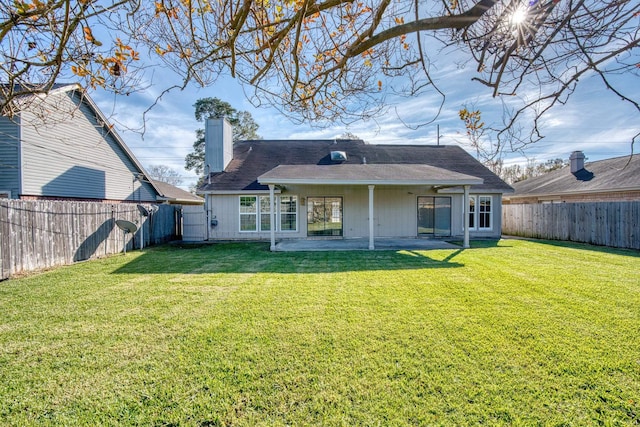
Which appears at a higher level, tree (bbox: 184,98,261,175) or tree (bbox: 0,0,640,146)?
tree (bbox: 184,98,261,175)

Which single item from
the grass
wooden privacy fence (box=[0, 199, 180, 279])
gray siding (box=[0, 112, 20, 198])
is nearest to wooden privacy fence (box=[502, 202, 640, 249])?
the grass

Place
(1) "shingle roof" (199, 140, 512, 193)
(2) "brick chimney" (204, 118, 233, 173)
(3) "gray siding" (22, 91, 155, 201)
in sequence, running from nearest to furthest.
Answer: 1. (3) "gray siding" (22, 91, 155, 201)
2. (1) "shingle roof" (199, 140, 512, 193)
3. (2) "brick chimney" (204, 118, 233, 173)

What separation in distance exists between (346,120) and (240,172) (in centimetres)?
1046

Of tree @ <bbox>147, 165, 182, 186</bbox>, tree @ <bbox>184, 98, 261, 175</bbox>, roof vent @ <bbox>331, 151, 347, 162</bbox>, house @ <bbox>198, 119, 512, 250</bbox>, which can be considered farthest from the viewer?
tree @ <bbox>147, 165, 182, 186</bbox>

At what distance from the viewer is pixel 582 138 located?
374 cm

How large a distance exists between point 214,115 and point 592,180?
26.3m

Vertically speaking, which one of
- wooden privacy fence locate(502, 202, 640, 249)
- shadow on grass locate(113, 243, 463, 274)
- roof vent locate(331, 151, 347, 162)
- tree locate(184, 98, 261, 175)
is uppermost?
tree locate(184, 98, 261, 175)

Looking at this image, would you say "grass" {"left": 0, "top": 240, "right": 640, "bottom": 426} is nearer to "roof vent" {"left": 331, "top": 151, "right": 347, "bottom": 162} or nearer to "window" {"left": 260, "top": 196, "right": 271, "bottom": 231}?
"window" {"left": 260, "top": 196, "right": 271, "bottom": 231}

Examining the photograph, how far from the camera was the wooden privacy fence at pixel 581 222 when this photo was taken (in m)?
10.1

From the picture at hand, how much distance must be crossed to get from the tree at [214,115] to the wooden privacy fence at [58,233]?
56.4 feet

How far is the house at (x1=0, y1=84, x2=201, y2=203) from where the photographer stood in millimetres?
9406

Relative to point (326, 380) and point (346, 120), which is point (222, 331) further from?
point (346, 120)

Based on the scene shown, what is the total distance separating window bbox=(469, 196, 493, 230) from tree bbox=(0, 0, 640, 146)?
1153 centimetres

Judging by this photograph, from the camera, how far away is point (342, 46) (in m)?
3.71
